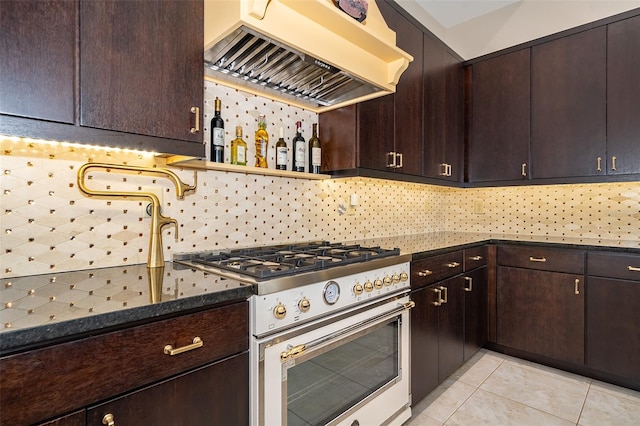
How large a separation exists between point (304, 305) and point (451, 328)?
1.44 metres

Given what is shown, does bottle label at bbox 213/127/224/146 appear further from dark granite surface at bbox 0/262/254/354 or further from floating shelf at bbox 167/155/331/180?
dark granite surface at bbox 0/262/254/354

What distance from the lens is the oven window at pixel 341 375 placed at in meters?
1.24

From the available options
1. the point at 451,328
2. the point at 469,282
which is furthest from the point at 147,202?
the point at 469,282

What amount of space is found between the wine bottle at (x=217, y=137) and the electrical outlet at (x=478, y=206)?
265cm

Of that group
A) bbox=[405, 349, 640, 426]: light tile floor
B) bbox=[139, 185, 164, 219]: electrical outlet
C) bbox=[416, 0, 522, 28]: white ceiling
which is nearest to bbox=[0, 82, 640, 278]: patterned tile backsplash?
bbox=[139, 185, 164, 219]: electrical outlet

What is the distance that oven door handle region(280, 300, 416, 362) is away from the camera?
116cm

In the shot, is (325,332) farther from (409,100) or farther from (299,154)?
(409,100)

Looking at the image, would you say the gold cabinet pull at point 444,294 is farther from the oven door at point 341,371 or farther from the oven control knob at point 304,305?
the oven control knob at point 304,305

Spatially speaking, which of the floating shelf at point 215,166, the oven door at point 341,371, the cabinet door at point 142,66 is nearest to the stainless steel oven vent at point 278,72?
the cabinet door at point 142,66

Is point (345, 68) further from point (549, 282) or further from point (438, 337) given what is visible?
point (549, 282)

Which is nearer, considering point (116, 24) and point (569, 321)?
point (116, 24)

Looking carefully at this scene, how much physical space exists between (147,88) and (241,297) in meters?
0.76

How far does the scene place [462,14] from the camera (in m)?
3.09

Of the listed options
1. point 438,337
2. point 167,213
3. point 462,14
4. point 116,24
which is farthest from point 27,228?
point 462,14
